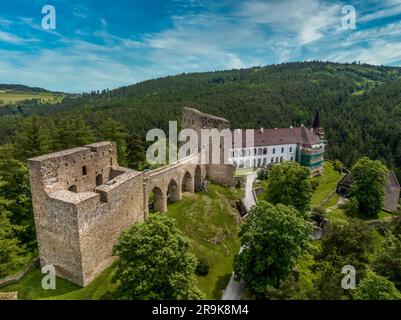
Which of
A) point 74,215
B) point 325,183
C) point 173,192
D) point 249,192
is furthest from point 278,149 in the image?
point 74,215

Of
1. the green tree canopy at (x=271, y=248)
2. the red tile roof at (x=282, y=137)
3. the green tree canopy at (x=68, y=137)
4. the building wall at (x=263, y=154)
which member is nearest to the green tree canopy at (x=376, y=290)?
the green tree canopy at (x=271, y=248)

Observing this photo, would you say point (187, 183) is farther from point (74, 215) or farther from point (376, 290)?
point (376, 290)

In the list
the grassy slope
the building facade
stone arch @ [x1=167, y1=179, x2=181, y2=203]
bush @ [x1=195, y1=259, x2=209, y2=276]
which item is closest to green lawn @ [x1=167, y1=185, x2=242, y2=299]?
the grassy slope

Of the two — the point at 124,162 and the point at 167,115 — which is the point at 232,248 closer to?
the point at 124,162

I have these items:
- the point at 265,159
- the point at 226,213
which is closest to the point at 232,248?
the point at 226,213

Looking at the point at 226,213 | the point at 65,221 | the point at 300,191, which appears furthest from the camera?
the point at 226,213

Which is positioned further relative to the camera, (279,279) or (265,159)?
(265,159)

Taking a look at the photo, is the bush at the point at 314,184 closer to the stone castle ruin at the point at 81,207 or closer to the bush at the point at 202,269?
the bush at the point at 202,269
